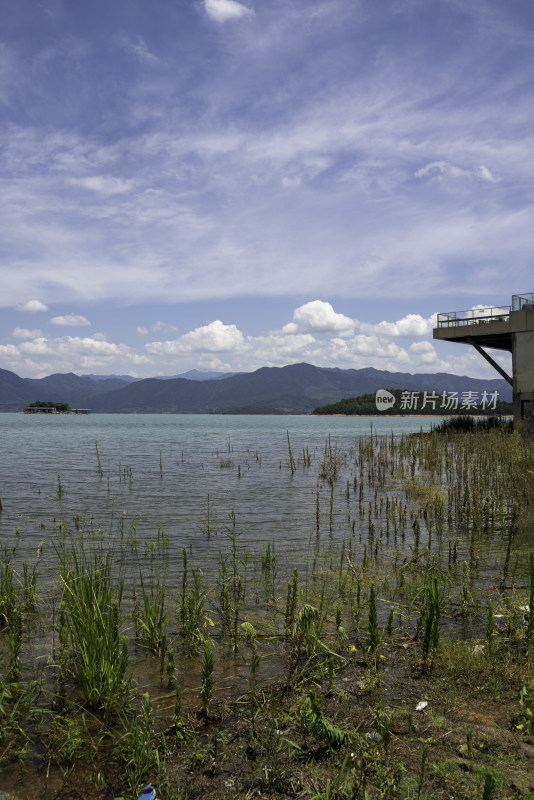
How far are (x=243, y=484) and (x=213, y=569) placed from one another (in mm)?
11391

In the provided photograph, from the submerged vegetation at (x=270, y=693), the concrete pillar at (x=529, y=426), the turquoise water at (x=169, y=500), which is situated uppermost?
the concrete pillar at (x=529, y=426)

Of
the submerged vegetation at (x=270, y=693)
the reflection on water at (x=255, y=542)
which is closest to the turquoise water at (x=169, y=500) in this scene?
the reflection on water at (x=255, y=542)

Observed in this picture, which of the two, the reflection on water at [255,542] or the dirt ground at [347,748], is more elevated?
the dirt ground at [347,748]

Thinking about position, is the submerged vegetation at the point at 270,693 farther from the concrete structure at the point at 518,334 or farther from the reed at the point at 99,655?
the concrete structure at the point at 518,334

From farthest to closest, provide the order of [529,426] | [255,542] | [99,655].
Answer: [529,426], [255,542], [99,655]

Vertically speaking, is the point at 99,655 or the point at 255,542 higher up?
the point at 99,655

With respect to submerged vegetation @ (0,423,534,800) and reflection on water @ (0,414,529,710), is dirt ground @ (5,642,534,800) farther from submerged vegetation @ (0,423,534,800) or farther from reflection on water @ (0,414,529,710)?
reflection on water @ (0,414,529,710)

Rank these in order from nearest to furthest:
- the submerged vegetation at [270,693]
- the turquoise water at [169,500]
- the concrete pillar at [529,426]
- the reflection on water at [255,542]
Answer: the submerged vegetation at [270,693]
the reflection on water at [255,542]
the turquoise water at [169,500]
the concrete pillar at [529,426]

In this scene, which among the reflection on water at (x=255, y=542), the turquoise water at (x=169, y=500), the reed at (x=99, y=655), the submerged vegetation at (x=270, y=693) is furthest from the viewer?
the turquoise water at (x=169, y=500)

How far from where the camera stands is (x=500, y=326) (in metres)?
35.8

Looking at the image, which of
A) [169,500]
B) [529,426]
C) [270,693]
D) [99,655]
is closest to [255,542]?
[169,500]

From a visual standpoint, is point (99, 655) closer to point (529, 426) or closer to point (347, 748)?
point (347, 748)

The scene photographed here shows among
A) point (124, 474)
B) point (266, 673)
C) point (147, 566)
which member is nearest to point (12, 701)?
point (266, 673)

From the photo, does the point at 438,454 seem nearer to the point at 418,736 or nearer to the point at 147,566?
the point at 147,566
